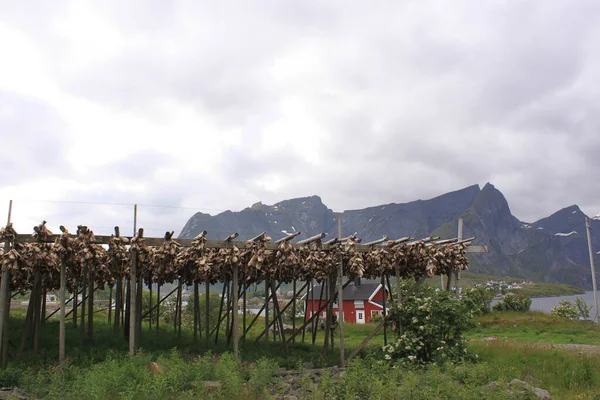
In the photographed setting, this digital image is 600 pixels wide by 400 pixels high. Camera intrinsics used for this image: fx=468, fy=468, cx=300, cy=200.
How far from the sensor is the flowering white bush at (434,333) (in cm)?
1360

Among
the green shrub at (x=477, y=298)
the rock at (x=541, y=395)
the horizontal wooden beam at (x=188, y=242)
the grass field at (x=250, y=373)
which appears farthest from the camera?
the green shrub at (x=477, y=298)

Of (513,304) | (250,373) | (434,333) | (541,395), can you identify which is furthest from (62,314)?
(513,304)

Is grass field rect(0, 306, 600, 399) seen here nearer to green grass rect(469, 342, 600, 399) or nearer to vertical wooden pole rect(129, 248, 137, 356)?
green grass rect(469, 342, 600, 399)

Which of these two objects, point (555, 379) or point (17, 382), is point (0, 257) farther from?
point (555, 379)

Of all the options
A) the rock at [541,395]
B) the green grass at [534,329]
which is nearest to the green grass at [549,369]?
the rock at [541,395]

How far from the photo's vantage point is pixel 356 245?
48.6 ft

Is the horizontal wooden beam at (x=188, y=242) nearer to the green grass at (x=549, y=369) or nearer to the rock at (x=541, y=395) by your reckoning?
the green grass at (x=549, y=369)

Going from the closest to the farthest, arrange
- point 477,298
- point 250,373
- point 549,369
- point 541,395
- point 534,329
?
1. point 541,395
2. point 250,373
3. point 549,369
4. point 534,329
5. point 477,298

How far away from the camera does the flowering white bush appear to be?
44.6 feet

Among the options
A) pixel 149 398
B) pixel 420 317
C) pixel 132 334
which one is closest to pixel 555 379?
pixel 420 317

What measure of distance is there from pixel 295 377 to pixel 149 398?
431 centimetres

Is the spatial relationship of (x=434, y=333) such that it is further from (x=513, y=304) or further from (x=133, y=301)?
(x=513, y=304)

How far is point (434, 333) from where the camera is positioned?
543 inches

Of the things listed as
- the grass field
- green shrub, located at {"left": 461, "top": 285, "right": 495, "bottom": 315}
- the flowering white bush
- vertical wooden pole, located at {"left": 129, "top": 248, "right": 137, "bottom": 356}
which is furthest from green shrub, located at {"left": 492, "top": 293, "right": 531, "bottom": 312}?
vertical wooden pole, located at {"left": 129, "top": 248, "right": 137, "bottom": 356}
